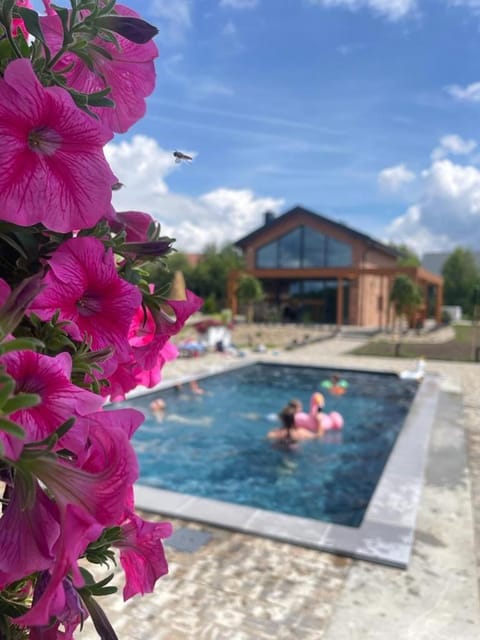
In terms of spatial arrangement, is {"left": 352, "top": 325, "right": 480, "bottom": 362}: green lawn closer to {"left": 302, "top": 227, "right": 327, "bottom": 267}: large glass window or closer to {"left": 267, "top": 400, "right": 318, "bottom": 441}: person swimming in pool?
{"left": 267, "top": 400, "right": 318, "bottom": 441}: person swimming in pool

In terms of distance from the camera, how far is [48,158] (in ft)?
2.20

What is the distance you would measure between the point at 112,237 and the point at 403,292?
27.4 metres

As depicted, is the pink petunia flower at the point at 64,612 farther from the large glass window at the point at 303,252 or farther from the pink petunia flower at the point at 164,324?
the large glass window at the point at 303,252

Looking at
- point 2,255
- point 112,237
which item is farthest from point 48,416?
point 112,237

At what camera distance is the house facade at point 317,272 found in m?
36.3

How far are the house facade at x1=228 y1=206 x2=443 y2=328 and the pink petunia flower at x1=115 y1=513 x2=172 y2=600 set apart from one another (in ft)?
111

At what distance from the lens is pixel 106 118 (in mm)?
917

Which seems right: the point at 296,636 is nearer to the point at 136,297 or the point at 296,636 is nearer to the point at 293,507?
the point at 136,297

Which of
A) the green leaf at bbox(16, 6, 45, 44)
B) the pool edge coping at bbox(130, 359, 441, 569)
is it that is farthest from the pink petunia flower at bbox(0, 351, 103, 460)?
the pool edge coping at bbox(130, 359, 441, 569)

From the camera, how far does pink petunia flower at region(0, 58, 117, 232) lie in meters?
0.62

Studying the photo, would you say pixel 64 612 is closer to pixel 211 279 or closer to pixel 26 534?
pixel 26 534

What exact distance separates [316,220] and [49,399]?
38.3m

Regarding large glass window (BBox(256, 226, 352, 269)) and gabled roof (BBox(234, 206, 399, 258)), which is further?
large glass window (BBox(256, 226, 352, 269))

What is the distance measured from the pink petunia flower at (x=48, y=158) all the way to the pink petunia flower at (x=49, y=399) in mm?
180
